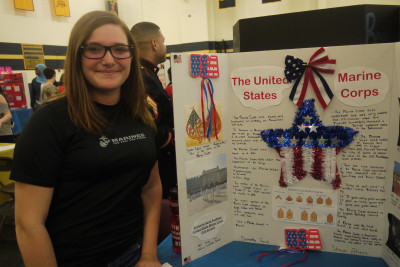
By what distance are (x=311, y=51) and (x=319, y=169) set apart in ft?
1.36

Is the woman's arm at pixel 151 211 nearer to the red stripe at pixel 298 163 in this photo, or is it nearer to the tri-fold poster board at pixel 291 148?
the tri-fold poster board at pixel 291 148

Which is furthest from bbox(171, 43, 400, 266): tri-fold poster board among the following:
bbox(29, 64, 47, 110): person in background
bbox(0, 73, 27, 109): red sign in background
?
bbox(29, 64, 47, 110): person in background

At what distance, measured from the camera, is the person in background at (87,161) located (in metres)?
0.86

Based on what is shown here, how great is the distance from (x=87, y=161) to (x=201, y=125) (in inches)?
15.8

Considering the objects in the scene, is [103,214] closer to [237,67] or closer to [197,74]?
[197,74]

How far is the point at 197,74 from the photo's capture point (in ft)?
3.24

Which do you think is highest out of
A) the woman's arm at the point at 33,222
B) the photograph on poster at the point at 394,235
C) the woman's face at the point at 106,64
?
the woman's face at the point at 106,64

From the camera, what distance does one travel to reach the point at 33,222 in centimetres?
88

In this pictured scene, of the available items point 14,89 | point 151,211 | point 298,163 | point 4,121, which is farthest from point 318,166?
point 14,89

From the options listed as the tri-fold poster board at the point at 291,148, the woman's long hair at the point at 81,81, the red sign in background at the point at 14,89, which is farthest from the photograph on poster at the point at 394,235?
the red sign in background at the point at 14,89

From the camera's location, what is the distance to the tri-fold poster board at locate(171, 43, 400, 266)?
3.09 ft

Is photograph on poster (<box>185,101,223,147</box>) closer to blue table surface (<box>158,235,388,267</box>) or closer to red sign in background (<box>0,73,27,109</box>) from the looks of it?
blue table surface (<box>158,235,388,267</box>)

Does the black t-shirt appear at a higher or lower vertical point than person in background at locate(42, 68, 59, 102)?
lower

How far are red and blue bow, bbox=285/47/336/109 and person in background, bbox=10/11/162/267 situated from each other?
567 mm
